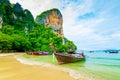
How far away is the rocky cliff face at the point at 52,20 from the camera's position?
137m

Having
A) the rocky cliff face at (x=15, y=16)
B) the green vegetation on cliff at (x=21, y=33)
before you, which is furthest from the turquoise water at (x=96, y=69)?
the rocky cliff face at (x=15, y=16)

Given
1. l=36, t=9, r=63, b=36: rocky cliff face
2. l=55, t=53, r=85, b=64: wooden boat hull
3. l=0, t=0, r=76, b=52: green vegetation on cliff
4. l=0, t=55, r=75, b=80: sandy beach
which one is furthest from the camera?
l=36, t=9, r=63, b=36: rocky cliff face

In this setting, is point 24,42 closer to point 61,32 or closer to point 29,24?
point 29,24

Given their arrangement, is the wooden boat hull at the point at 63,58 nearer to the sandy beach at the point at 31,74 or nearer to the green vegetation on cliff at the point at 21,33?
the sandy beach at the point at 31,74

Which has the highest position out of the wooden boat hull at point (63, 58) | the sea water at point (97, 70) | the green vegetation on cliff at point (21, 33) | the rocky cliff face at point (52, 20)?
the rocky cliff face at point (52, 20)

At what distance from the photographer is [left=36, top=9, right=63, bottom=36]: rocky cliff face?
137 m

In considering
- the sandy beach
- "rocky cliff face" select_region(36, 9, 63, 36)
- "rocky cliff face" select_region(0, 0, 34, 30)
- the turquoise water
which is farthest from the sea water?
"rocky cliff face" select_region(36, 9, 63, 36)

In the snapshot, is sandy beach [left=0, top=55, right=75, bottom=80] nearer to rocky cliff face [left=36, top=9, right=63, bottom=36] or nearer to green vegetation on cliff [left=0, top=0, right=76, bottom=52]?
green vegetation on cliff [left=0, top=0, right=76, bottom=52]

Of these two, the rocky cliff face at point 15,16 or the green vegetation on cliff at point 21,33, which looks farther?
the rocky cliff face at point 15,16

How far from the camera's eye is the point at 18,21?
306 ft

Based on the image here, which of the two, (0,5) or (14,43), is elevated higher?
(0,5)

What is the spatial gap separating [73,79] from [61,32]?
138641 mm

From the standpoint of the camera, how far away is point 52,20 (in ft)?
471

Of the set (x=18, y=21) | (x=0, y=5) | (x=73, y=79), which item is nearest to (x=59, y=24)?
(x=18, y=21)
